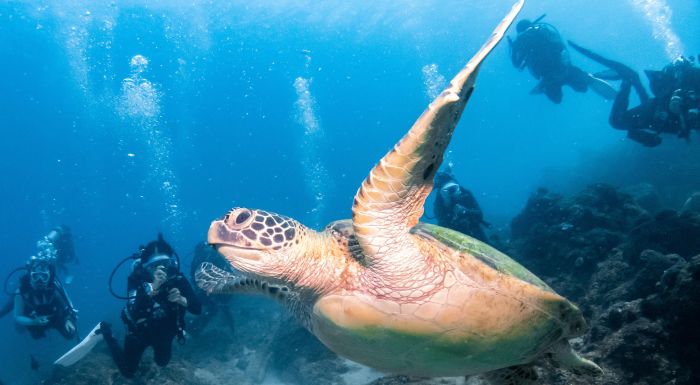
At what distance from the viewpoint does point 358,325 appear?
2170 mm

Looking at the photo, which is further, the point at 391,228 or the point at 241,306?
the point at 241,306

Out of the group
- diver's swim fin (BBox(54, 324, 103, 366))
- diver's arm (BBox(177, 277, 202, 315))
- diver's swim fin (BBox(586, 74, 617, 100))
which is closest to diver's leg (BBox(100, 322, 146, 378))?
diver's arm (BBox(177, 277, 202, 315))

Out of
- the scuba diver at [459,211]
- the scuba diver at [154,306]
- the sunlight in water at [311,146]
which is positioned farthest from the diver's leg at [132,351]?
the sunlight in water at [311,146]

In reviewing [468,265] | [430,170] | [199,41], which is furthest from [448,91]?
[199,41]

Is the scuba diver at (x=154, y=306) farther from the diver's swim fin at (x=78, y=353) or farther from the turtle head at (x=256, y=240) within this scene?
the turtle head at (x=256, y=240)

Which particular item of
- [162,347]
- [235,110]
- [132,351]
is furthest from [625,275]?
[235,110]

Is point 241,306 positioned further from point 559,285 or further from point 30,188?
point 30,188

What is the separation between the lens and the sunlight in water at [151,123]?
41156 millimetres

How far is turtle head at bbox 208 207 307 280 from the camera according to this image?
202 cm

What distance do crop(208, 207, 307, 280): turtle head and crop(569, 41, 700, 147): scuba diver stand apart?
775 centimetres

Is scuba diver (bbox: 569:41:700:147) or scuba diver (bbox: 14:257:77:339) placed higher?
scuba diver (bbox: 569:41:700:147)

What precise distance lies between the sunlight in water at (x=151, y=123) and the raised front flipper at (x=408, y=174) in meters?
38.7

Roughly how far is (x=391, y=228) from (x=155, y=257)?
14.7ft

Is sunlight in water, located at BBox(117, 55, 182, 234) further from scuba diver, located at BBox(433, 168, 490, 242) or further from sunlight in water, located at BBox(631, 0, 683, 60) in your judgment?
sunlight in water, located at BBox(631, 0, 683, 60)
